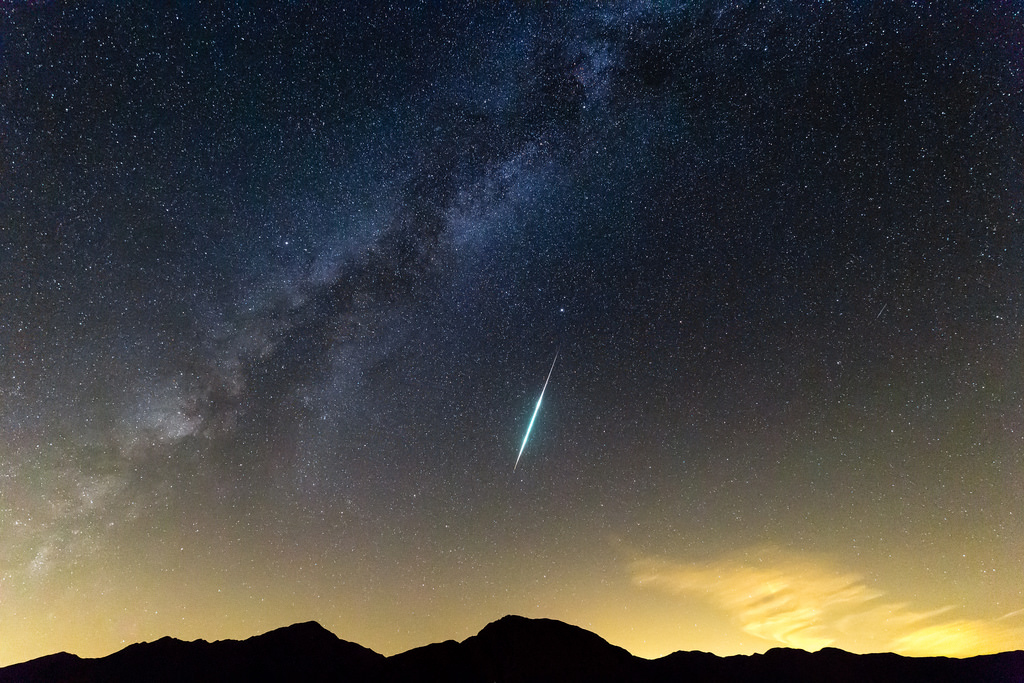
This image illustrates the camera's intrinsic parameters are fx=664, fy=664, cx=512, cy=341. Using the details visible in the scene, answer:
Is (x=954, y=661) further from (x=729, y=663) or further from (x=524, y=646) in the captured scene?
(x=524, y=646)

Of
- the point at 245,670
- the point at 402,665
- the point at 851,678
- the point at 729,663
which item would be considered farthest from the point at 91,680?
the point at 851,678

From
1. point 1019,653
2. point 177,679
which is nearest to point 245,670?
point 177,679

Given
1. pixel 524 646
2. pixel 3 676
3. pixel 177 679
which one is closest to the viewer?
pixel 3 676

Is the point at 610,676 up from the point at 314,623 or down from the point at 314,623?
down

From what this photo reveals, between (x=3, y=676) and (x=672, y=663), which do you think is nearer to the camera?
(x=3, y=676)

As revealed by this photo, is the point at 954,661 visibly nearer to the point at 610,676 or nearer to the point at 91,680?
the point at 610,676

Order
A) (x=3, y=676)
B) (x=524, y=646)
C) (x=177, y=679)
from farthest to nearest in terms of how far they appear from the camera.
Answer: (x=524, y=646)
(x=177, y=679)
(x=3, y=676)
